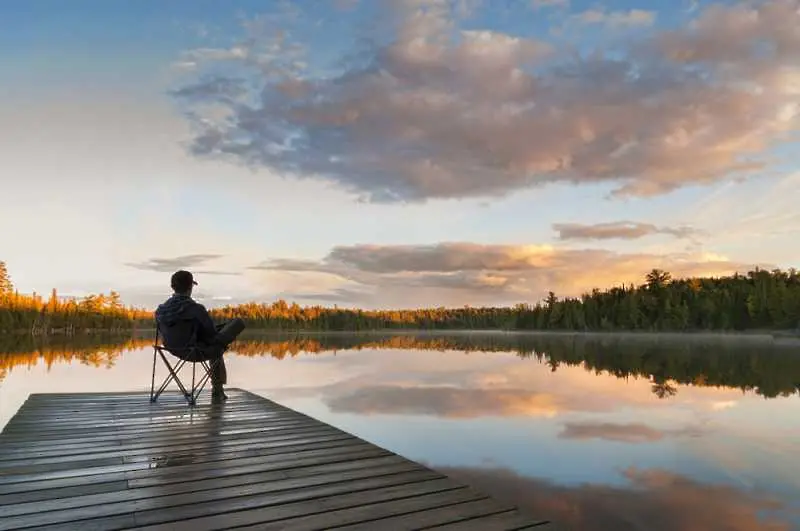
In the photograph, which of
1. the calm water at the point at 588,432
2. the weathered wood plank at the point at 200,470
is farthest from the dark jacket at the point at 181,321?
the calm water at the point at 588,432

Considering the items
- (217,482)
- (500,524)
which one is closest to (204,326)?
(217,482)

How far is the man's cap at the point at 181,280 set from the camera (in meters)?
7.28

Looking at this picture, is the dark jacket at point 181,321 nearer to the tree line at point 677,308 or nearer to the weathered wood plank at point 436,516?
the weathered wood plank at point 436,516

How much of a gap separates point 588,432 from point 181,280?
7.53m

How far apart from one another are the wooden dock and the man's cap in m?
1.78

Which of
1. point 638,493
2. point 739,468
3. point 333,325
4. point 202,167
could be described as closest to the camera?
point 638,493

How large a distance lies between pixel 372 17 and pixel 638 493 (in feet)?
61.1

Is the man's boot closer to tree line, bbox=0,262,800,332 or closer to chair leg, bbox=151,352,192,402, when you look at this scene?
chair leg, bbox=151,352,192,402

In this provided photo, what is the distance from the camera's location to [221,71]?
78.1 ft

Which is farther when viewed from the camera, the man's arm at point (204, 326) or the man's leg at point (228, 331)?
the man's leg at point (228, 331)

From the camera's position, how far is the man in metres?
7.02

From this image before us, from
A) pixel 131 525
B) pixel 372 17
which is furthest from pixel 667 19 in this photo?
pixel 131 525

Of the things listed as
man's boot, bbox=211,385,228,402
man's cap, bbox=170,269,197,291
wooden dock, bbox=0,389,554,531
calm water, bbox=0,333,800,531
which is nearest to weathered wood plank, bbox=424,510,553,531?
wooden dock, bbox=0,389,554,531

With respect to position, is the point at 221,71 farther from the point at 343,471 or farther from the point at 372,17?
the point at 343,471
